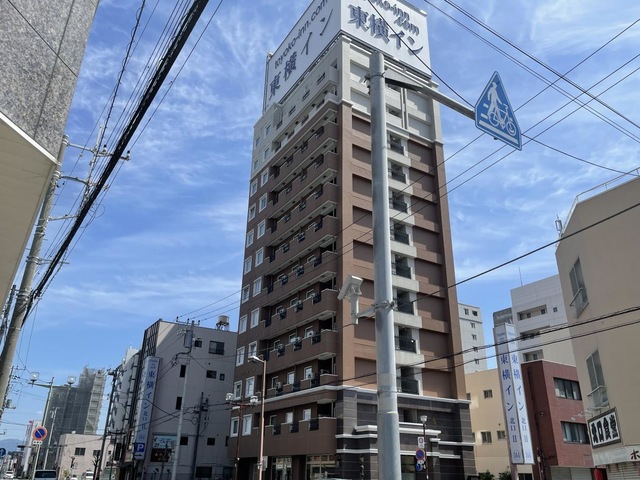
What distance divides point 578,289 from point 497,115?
14.6m

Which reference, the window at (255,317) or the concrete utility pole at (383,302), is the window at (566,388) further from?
the concrete utility pole at (383,302)

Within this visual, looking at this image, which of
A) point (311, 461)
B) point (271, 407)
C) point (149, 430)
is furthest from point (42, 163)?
point (149, 430)

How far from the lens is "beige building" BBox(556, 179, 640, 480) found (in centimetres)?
1608

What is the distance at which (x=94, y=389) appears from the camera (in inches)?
4222

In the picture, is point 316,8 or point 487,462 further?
point 316,8

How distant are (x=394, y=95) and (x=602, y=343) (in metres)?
35.0

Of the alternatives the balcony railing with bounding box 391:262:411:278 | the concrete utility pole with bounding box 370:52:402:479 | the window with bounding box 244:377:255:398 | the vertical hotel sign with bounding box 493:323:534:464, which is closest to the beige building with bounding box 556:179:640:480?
the concrete utility pole with bounding box 370:52:402:479

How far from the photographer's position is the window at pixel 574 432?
38125mm

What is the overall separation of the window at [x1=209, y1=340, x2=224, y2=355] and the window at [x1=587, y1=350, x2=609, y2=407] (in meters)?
49.8

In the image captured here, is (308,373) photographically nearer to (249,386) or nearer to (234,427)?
(249,386)

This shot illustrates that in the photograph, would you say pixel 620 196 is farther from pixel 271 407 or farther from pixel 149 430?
pixel 149 430

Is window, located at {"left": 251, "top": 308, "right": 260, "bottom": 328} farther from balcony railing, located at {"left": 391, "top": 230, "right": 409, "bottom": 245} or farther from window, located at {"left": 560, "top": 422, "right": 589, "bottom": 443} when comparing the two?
window, located at {"left": 560, "top": 422, "right": 589, "bottom": 443}

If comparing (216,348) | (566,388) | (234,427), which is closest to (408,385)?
(566,388)

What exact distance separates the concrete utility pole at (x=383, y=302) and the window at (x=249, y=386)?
39055 mm
